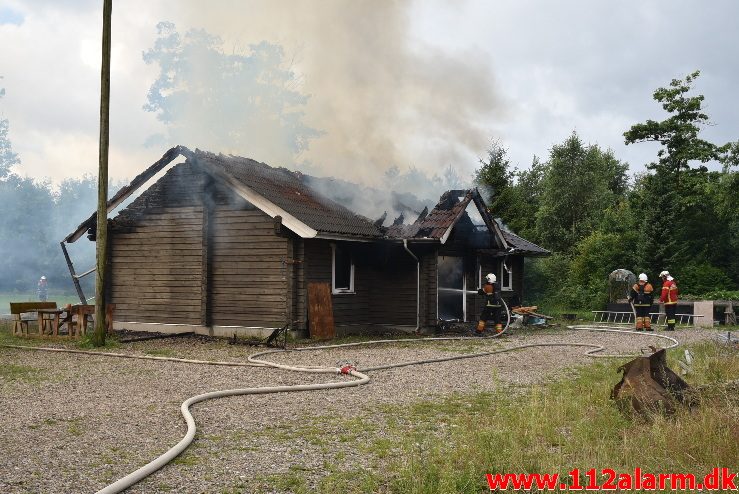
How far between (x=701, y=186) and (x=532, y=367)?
103 feet

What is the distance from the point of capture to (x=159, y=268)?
19250mm

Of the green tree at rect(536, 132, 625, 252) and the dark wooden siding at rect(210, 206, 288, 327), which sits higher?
Result: the green tree at rect(536, 132, 625, 252)

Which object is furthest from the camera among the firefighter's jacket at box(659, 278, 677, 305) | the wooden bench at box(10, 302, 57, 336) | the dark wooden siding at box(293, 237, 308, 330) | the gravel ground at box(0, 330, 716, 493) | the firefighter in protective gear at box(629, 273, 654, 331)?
the firefighter's jacket at box(659, 278, 677, 305)

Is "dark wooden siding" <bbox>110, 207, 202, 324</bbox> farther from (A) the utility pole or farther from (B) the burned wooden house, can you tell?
(A) the utility pole

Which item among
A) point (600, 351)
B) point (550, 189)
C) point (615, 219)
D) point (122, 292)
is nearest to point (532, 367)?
point (600, 351)

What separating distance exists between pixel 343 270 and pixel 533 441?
12.8m

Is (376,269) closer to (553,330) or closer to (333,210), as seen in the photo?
(333,210)

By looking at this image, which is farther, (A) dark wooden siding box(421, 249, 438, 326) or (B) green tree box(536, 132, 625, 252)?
(B) green tree box(536, 132, 625, 252)

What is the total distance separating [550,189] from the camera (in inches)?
1953

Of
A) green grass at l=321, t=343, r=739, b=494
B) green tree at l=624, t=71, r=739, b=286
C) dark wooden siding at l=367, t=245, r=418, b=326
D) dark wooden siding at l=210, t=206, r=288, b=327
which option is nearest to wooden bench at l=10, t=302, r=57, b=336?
dark wooden siding at l=210, t=206, r=288, b=327

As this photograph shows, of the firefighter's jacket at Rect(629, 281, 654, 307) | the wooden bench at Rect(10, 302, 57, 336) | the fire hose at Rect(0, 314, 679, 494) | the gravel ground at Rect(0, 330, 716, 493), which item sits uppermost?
the firefighter's jacket at Rect(629, 281, 654, 307)

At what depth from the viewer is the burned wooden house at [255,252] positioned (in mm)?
17391

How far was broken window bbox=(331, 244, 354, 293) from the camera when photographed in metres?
18.9

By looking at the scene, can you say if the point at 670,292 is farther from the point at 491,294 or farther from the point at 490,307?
the point at 491,294
